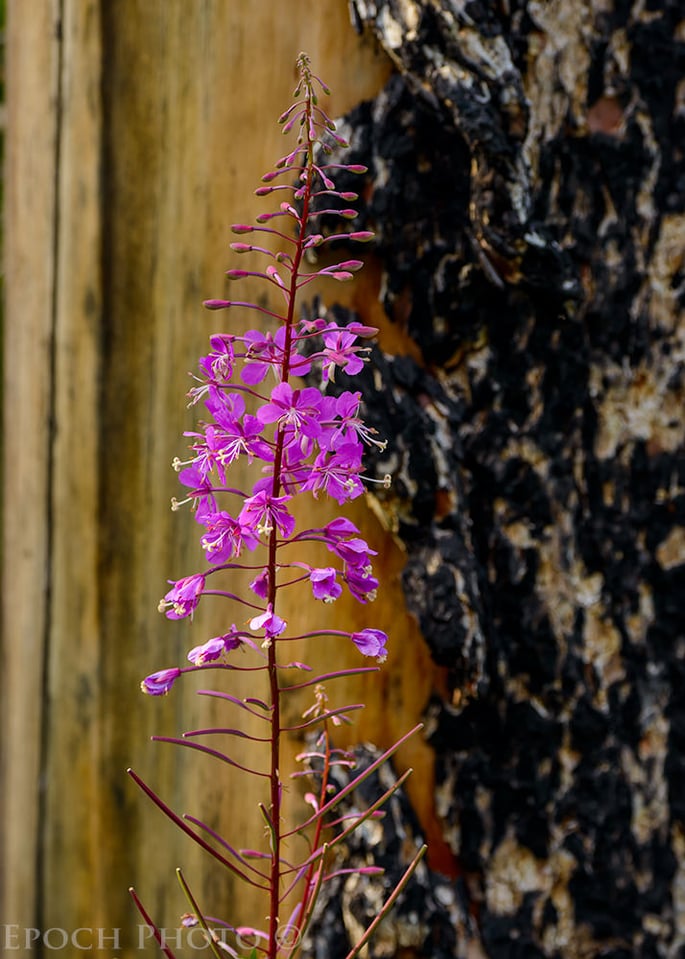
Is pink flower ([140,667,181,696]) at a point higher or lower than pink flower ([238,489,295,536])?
→ lower

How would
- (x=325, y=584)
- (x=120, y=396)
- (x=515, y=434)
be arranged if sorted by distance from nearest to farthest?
(x=325, y=584) < (x=515, y=434) < (x=120, y=396)

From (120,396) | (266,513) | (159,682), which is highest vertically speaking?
(120,396)

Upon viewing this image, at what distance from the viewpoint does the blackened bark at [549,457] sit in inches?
33.8

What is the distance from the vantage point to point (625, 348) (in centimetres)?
90

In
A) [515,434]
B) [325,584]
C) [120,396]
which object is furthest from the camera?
[120,396]

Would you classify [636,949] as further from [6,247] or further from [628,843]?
[6,247]

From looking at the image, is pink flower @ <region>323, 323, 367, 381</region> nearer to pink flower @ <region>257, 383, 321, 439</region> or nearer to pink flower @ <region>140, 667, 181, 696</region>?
pink flower @ <region>257, 383, 321, 439</region>

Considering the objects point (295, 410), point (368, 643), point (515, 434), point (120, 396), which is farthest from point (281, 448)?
point (120, 396)

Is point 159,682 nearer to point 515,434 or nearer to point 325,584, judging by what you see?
point 325,584

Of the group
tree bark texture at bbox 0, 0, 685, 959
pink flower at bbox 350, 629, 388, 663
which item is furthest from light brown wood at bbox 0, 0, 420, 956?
pink flower at bbox 350, 629, 388, 663

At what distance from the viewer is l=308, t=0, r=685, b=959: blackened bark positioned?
2.81 ft

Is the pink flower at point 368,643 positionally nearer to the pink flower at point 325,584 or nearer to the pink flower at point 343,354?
the pink flower at point 325,584

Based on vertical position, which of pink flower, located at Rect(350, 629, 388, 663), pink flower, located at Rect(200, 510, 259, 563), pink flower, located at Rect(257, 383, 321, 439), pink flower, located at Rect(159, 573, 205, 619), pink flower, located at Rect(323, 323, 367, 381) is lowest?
pink flower, located at Rect(350, 629, 388, 663)

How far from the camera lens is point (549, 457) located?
→ 2.93ft
